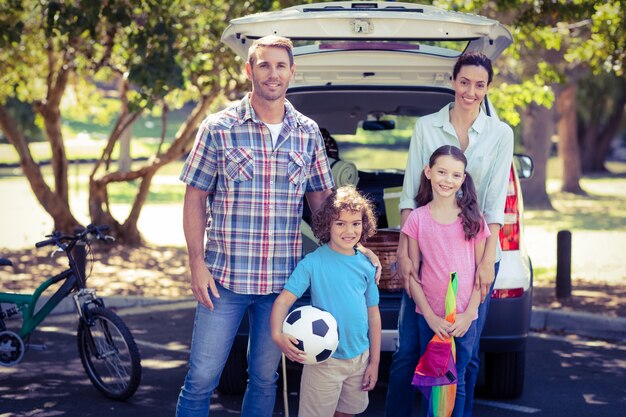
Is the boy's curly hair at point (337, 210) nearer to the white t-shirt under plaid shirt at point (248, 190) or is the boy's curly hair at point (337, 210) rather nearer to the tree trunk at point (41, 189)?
the white t-shirt under plaid shirt at point (248, 190)

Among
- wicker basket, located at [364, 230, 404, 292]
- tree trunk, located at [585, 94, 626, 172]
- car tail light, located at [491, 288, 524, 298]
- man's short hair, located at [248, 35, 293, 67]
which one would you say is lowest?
car tail light, located at [491, 288, 524, 298]

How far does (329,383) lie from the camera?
4.24 meters

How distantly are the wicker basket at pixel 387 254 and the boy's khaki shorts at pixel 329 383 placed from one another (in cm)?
143

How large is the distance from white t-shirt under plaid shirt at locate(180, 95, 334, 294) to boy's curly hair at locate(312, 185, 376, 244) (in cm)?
13

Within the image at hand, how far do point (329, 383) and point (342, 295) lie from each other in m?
0.38

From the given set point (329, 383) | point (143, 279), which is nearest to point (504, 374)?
point (329, 383)

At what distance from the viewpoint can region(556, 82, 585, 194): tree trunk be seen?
26.7m

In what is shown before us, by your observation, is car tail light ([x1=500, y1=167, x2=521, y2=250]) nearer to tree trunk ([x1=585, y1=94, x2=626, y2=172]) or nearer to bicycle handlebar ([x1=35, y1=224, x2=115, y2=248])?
bicycle handlebar ([x1=35, y1=224, x2=115, y2=248])

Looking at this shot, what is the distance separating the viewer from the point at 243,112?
4148 millimetres

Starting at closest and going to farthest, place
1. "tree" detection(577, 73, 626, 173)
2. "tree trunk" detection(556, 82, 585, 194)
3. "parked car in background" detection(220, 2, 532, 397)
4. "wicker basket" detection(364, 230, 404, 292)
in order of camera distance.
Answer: "parked car in background" detection(220, 2, 532, 397)
"wicker basket" detection(364, 230, 404, 292)
"tree trunk" detection(556, 82, 585, 194)
"tree" detection(577, 73, 626, 173)

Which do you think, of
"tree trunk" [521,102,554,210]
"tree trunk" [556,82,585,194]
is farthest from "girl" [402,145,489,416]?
"tree trunk" [556,82,585,194]

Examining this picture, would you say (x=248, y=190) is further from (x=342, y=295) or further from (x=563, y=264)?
(x=563, y=264)

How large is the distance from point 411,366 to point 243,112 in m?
1.54

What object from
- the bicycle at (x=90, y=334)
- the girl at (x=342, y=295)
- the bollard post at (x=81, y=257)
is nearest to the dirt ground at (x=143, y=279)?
the bollard post at (x=81, y=257)
